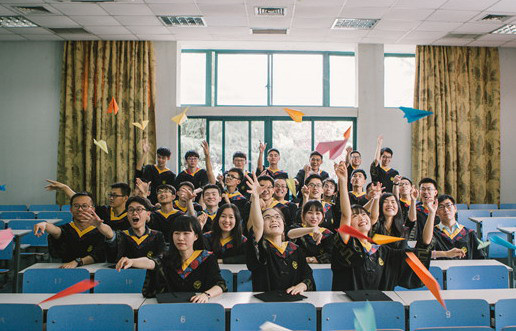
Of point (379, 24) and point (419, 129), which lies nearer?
point (379, 24)

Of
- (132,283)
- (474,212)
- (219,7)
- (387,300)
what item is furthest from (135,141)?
(387,300)

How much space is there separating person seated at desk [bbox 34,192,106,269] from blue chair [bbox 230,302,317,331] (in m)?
1.75

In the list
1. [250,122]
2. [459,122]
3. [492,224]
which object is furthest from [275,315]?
[459,122]

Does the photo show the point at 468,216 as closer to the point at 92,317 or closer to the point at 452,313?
the point at 452,313

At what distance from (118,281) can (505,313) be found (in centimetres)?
257

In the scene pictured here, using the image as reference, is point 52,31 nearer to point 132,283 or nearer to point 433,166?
point 132,283

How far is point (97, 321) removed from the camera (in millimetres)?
2340

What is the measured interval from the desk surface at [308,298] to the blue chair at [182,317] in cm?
18

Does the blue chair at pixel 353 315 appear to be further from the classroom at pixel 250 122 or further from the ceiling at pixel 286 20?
the ceiling at pixel 286 20

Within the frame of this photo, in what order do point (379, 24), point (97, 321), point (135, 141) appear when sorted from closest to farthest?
point (97, 321), point (379, 24), point (135, 141)

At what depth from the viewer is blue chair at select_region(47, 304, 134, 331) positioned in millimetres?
2332

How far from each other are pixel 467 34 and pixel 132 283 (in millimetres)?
7415

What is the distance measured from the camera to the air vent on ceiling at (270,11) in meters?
6.44

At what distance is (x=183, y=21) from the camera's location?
23.4 ft
